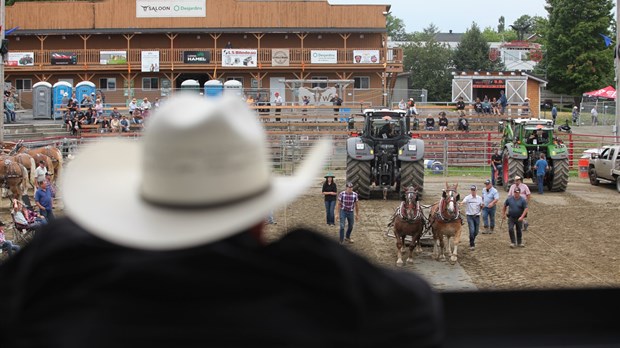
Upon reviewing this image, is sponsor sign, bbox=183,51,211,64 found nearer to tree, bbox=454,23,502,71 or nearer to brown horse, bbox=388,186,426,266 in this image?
brown horse, bbox=388,186,426,266

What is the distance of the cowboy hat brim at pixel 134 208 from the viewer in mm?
1680

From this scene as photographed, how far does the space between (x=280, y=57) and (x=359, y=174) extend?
85.2ft

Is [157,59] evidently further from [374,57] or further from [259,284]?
[259,284]

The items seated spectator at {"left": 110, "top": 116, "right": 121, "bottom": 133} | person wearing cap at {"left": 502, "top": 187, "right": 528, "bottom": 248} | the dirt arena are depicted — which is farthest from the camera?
seated spectator at {"left": 110, "top": 116, "right": 121, "bottom": 133}

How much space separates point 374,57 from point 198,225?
48202mm

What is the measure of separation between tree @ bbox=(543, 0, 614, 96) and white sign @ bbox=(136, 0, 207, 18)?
29.7m

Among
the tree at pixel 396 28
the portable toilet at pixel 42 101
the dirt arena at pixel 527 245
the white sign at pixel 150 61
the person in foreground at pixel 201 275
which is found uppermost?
the tree at pixel 396 28

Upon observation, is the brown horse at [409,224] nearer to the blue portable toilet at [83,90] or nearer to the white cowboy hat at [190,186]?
the white cowboy hat at [190,186]

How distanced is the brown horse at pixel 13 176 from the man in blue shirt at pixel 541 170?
14608mm

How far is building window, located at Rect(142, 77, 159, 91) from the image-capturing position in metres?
51.0

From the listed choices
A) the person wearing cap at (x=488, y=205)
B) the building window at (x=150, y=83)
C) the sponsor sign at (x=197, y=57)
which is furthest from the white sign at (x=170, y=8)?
the person wearing cap at (x=488, y=205)

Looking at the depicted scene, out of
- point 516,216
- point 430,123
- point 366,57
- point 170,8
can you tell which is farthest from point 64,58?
point 516,216

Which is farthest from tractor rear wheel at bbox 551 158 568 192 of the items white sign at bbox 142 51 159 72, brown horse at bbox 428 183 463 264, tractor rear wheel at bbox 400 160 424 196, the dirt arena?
white sign at bbox 142 51 159 72

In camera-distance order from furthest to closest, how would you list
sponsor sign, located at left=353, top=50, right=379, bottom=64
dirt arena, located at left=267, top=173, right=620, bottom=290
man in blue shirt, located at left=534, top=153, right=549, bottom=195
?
sponsor sign, located at left=353, top=50, right=379, bottom=64 → man in blue shirt, located at left=534, top=153, right=549, bottom=195 → dirt arena, located at left=267, top=173, right=620, bottom=290
